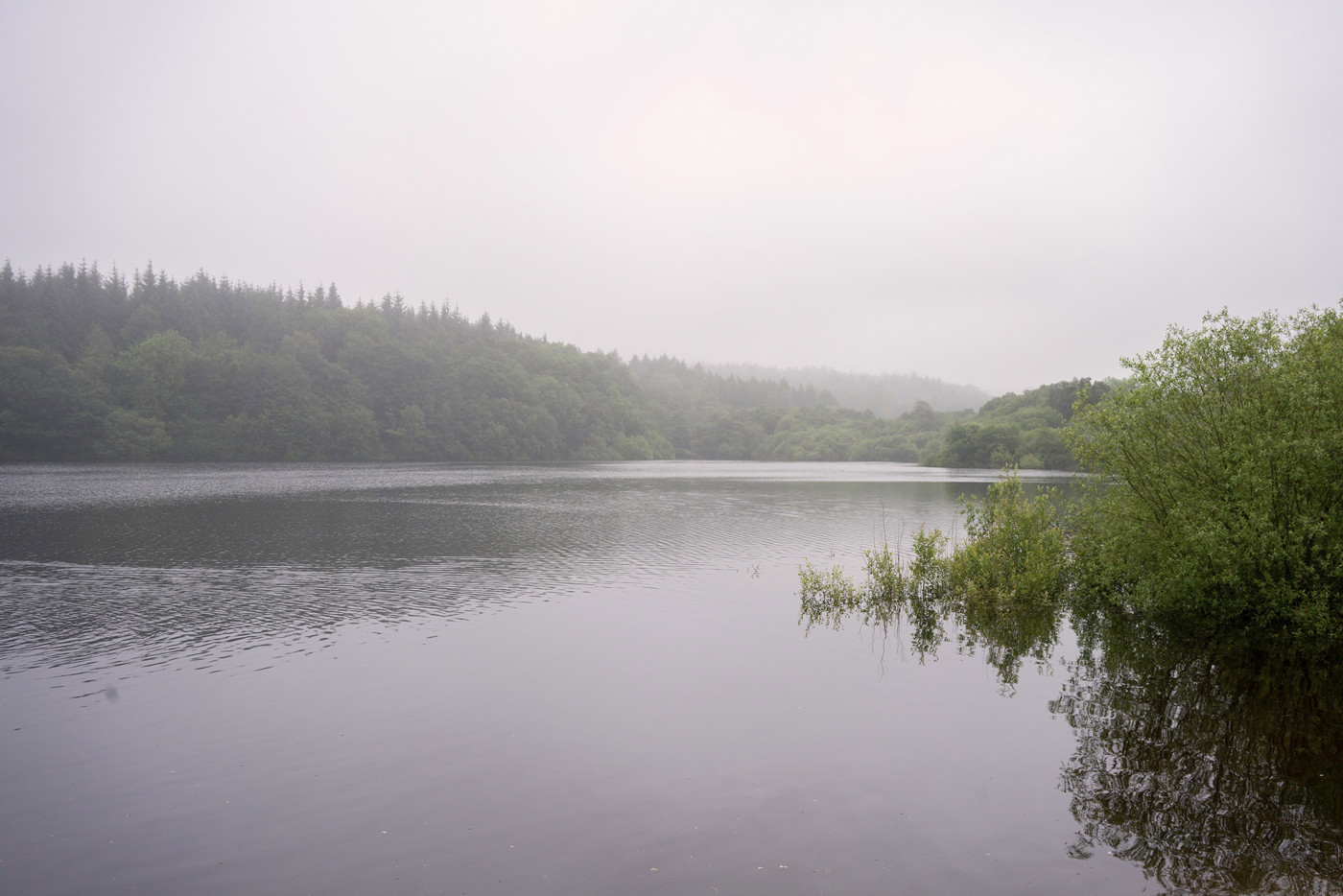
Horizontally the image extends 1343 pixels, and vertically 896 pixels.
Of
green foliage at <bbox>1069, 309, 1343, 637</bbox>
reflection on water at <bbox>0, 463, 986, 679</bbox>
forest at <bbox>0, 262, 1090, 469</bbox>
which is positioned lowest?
reflection on water at <bbox>0, 463, 986, 679</bbox>

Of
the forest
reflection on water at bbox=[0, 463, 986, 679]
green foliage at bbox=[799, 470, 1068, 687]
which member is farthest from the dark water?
the forest

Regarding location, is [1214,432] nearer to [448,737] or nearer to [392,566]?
[448,737]

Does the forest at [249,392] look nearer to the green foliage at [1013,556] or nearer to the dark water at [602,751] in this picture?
the green foliage at [1013,556]

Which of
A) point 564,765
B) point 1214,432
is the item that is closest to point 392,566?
point 564,765

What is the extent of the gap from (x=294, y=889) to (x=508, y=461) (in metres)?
171

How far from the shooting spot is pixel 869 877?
9.80m

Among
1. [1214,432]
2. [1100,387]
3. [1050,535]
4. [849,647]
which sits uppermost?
[1100,387]

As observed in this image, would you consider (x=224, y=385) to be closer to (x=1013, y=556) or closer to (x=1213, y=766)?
(x=1013, y=556)

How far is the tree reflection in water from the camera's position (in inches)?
395

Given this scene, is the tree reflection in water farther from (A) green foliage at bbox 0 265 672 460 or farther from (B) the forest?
(A) green foliage at bbox 0 265 672 460

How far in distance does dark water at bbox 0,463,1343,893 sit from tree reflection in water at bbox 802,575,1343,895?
0.21ft

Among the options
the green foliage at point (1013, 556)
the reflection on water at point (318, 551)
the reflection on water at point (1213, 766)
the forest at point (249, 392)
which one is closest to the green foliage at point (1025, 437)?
the forest at point (249, 392)

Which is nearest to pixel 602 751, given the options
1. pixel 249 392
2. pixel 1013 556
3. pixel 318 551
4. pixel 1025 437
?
pixel 1013 556

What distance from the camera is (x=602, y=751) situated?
45.8ft
